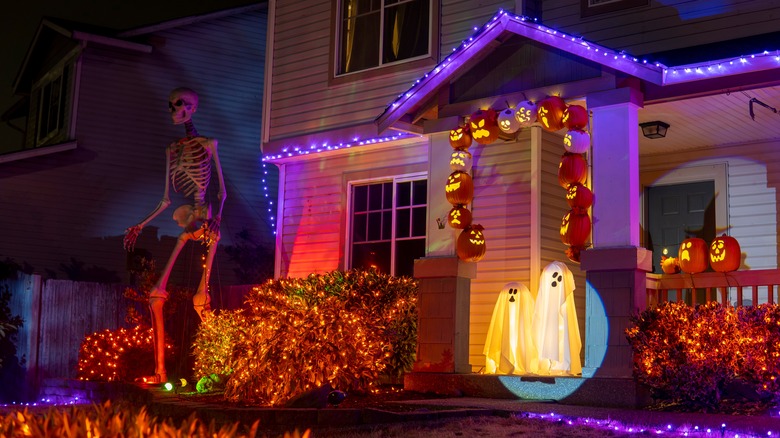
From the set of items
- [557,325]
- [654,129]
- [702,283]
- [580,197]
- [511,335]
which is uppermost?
[654,129]

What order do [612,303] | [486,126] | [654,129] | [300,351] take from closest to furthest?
[300,351] < [612,303] < [486,126] < [654,129]

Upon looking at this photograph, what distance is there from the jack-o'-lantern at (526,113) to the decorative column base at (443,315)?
182 centimetres

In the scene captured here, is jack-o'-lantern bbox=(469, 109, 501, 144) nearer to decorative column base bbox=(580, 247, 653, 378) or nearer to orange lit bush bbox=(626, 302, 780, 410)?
decorative column base bbox=(580, 247, 653, 378)

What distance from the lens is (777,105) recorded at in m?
10.8

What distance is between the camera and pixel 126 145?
21344mm

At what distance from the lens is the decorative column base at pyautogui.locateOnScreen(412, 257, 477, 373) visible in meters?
11.2

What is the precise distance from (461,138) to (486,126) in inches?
14.6

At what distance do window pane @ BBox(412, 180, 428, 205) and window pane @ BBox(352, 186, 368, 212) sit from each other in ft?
3.22

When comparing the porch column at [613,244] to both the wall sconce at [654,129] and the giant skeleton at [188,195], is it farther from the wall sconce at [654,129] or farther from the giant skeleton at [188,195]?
the giant skeleton at [188,195]

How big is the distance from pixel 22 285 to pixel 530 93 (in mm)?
9463

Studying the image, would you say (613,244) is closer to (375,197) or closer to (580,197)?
(580,197)

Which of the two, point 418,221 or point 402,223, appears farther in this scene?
point 402,223

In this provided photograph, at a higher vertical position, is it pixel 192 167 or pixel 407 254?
pixel 192 167

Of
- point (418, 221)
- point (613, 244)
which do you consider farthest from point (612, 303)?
point (418, 221)
